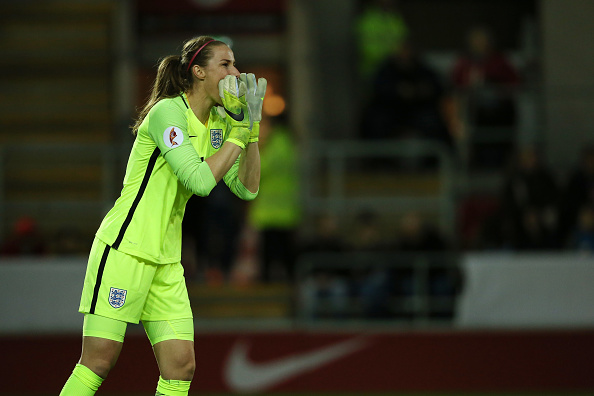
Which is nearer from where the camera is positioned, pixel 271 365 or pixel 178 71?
pixel 178 71

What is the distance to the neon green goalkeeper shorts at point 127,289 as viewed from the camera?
411 cm

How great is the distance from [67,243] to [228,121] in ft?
15.8

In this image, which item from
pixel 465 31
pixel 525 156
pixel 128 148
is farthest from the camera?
pixel 465 31

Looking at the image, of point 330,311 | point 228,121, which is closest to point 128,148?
point 330,311

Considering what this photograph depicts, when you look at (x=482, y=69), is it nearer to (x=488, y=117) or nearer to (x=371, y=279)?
(x=488, y=117)

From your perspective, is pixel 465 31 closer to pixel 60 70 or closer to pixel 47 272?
pixel 60 70

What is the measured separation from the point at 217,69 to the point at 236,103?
8.7 inches

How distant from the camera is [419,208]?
10125 millimetres

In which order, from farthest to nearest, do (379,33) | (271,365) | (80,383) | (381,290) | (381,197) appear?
1. (379,33)
2. (381,197)
3. (381,290)
4. (271,365)
5. (80,383)

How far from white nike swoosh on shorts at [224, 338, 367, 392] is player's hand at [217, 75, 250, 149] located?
14.7 feet

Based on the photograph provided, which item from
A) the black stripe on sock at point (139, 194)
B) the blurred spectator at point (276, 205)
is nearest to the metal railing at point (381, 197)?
the blurred spectator at point (276, 205)

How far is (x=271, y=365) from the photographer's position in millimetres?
8266

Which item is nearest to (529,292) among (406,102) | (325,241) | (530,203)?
(530,203)

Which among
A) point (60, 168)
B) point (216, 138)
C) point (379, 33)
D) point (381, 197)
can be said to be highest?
point (379, 33)
